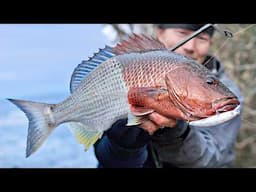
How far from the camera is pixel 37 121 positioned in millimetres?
1048

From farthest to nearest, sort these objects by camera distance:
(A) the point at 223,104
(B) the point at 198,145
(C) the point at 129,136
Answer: (B) the point at 198,145, (C) the point at 129,136, (A) the point at 223,104

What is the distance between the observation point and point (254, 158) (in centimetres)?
342

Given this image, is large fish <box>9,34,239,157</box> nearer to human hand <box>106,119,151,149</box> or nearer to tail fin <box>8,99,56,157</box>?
tail fin <box>8,99,56,157</box>

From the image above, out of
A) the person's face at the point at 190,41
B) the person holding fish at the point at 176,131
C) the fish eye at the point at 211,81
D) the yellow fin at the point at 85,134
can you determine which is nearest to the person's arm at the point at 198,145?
the person holding fish at the point at 176,131

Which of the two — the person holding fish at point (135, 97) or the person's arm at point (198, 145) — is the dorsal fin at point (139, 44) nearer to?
the person holding fish at point (135, 97)

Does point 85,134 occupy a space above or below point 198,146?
above

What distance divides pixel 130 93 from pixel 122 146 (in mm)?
375

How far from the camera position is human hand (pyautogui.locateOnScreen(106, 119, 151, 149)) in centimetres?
121

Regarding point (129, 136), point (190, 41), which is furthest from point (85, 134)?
point (190, 41)

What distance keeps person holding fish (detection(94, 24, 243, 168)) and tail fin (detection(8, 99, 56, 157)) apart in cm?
13

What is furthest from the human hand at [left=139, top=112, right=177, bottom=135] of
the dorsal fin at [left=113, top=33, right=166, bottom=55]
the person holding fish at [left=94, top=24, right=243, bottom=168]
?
the dorsal fin at [left=113, top=33, right=166, bottom=55]

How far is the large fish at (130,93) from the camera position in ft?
2.86

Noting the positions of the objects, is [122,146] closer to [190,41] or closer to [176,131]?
[176,131]
